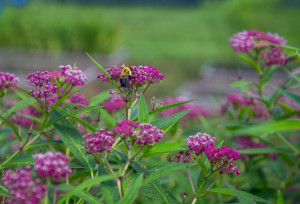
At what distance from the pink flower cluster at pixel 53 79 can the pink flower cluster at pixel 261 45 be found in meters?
0.65

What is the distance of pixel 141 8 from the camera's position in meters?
14.5

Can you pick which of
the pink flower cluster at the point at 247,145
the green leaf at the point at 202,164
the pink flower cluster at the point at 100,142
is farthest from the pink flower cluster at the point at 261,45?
the pink flower cluster at the point at 100,142

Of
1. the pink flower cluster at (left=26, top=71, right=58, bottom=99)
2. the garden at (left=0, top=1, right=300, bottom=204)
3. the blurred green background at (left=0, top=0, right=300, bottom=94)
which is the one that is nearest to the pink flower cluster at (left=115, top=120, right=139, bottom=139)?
the garden at (left=0, top=1, right=300, bottom=204)

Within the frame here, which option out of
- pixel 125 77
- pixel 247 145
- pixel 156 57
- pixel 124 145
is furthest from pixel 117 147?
pixel 156 57

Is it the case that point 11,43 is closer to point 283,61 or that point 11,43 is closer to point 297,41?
point 297,41

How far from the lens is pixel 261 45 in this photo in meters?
1.36

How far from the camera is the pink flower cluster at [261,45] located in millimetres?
1335

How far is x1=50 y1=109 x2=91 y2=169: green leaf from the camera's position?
886 mm

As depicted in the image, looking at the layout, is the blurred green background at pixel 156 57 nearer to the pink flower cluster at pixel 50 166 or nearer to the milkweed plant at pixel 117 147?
the milkweed plant at pixel 117 147

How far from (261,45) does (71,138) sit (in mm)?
783

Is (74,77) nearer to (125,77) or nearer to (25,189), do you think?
(125,77)

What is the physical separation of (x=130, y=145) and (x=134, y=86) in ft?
0.60

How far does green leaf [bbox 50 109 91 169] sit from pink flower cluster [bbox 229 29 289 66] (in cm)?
70

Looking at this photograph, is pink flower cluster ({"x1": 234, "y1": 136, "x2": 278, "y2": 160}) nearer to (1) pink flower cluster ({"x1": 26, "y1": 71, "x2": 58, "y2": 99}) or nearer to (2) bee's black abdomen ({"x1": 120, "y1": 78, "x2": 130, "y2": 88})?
(2) bee's black abdomen ({"x1": 120, "y1": 78, "x2": 130, "y2": 88})
